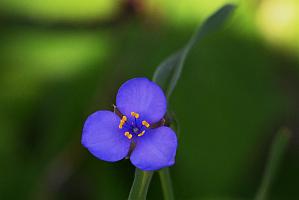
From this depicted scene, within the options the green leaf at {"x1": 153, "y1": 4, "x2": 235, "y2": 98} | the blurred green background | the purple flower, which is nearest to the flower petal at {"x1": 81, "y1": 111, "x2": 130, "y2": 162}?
the purple flower

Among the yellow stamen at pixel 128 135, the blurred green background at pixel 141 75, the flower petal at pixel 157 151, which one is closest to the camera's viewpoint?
the flower petal at pixel 157 151

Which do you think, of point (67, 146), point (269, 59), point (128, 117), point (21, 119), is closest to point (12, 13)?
point (21, 119)

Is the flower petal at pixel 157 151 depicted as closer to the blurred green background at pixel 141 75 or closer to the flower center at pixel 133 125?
the flower center at pixel 133 125

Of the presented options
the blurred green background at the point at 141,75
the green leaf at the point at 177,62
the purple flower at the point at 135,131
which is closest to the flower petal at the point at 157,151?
the purple flower at the point at 135,131

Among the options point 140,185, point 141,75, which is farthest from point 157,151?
point 141,75

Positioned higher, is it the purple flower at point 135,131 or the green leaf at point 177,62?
the green leaf at point 177,62

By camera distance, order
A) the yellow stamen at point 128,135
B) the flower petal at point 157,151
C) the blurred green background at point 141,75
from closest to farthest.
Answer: the flower petal at point 157,151 → the yellow stamen at point 128,135 → the blurred green background at point 141,75

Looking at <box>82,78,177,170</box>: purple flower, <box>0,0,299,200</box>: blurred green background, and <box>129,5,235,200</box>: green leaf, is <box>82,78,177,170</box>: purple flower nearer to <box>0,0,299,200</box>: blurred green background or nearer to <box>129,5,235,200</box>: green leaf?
<box>129,5,235,200</box>: green leaf

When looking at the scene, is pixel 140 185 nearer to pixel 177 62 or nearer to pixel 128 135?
pixel 128 135
